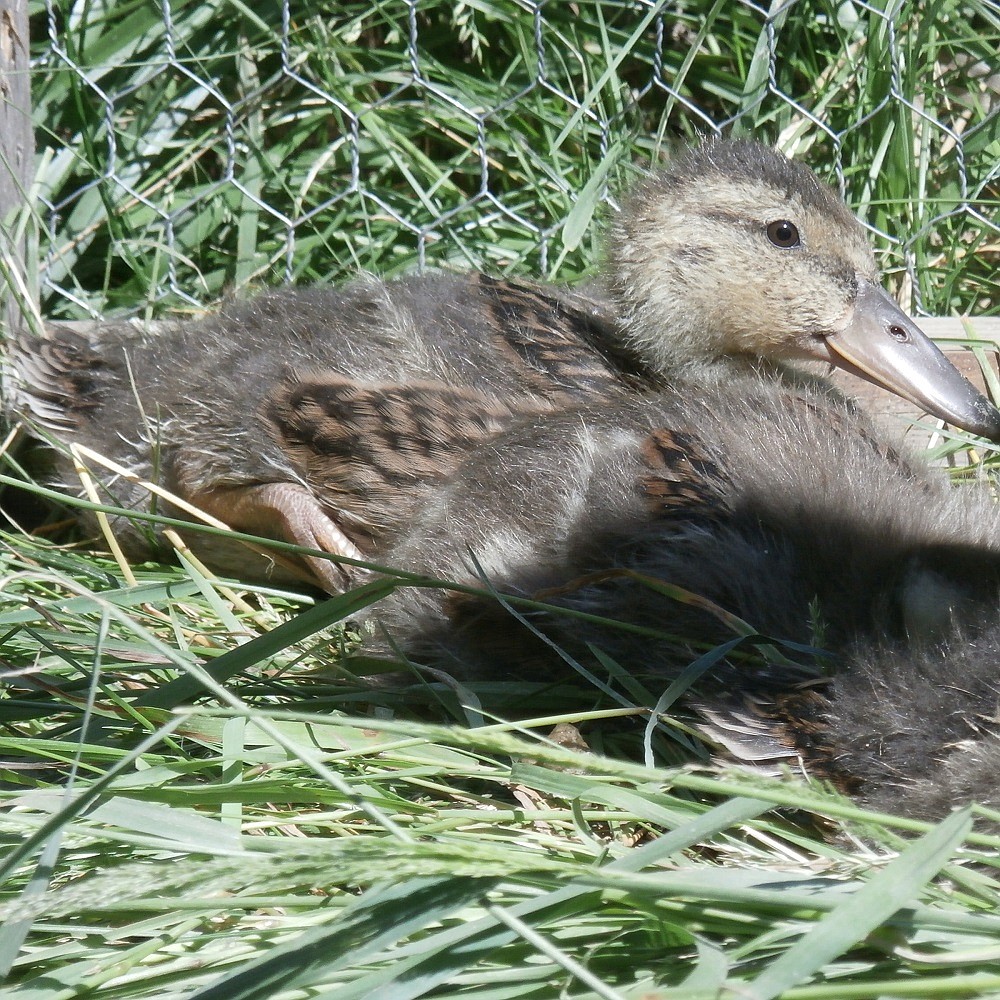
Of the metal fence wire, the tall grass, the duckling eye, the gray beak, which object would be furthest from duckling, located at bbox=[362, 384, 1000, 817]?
the metal fence wire

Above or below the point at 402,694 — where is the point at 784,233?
above

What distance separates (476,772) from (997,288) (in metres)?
2.48

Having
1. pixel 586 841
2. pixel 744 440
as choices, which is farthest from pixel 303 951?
pixel 744 440

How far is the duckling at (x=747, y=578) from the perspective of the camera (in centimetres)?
151

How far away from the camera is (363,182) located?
374 cm

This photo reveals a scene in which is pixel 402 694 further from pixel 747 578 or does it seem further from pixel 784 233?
pixel 784 233

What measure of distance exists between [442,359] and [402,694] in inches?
28.3

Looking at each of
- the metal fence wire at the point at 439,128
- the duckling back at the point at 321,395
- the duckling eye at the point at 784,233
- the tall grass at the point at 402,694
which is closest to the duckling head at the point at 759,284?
the duckling eye at the point at 784,233

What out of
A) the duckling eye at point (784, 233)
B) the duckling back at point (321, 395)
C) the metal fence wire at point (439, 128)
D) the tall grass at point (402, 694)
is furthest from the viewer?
the metal fence wire at point (439, 128)

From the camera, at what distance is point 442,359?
7.63 feet

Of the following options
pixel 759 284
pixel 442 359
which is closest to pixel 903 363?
pixel 759 284

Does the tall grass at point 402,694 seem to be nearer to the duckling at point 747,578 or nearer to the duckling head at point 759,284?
the duckling at point 747,578

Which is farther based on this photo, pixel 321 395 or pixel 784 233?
pixel 784 233

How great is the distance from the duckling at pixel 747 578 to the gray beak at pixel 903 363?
34 cm
